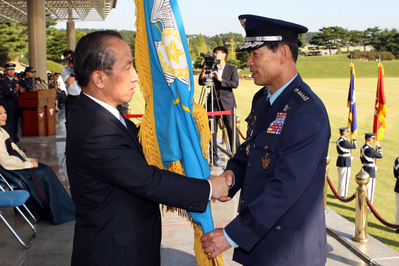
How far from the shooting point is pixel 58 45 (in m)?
65.9

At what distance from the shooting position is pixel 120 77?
166 cm

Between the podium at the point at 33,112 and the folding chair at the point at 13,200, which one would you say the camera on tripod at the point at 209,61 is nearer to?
the folding chair at the point at 13,200

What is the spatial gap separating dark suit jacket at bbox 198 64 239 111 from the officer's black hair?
5.57 metres

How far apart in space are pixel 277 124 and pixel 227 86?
536 cm

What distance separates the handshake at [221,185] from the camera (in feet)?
6.44

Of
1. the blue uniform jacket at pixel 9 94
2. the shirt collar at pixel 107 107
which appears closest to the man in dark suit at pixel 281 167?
the shirt collar at pixel 107 107

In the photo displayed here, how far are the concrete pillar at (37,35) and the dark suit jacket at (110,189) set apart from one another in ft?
52.4

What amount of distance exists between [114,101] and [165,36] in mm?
708

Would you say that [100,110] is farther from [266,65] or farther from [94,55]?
[266,65]

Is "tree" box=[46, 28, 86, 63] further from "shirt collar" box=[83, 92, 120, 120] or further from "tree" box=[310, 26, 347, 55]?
"shirt collar" box=[83, 92, 120, 120]

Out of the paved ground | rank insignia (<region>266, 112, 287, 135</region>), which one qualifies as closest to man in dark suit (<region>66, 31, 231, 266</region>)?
rank insignia (<region>266, 112, 287, 135</region>)

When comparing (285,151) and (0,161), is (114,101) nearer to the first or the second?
(285,151)

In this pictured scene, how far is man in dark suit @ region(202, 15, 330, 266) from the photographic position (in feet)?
5.48

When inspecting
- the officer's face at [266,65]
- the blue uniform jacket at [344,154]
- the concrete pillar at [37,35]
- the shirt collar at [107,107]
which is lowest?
the blue uniform jacket at [344,154]
